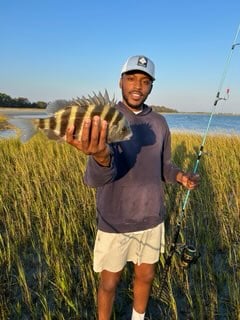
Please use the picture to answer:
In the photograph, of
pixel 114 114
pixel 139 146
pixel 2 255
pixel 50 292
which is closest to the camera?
pixel 114 114

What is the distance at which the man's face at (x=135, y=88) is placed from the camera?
2.34 meters

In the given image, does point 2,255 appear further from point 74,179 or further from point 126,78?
point 74,179

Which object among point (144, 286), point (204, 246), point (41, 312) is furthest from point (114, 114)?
point (204, 246)

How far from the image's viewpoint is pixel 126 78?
7.83ft

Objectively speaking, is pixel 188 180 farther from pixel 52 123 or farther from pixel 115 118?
pixel 52 123

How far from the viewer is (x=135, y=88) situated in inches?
92.7

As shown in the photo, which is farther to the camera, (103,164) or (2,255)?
(2,255)

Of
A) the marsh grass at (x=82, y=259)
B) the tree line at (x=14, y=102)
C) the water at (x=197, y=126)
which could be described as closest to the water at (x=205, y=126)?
the water at (x=197, y=126)

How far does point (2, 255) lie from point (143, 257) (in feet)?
5.35

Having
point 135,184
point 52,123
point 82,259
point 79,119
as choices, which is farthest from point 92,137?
point 82,259

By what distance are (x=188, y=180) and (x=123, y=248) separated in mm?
775

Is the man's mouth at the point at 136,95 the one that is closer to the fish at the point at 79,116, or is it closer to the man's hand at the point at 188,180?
the fish at the point at 79,116

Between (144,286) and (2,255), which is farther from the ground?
(144,286)

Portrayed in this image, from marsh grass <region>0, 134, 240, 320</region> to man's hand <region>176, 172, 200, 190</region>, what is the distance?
86 centimetres
